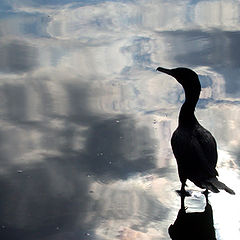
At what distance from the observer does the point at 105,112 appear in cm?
810

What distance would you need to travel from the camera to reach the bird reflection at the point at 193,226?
540 cm

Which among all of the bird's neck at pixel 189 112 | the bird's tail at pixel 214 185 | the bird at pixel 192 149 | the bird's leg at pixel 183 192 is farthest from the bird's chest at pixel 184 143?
the bird's tail at pixel 214 185

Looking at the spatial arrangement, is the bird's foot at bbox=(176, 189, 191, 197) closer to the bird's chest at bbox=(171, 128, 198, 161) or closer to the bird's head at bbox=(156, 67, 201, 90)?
the bird's chest at bbox=(171, 128, 198, 161)

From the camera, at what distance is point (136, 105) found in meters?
8.34

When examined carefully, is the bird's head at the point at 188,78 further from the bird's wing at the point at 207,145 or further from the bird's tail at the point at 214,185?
the bird's tail at the point at 214,185

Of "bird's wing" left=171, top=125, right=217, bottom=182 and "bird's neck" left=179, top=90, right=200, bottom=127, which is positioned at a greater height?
"bird's neck" left=179, top=90, right=200, bottom=127

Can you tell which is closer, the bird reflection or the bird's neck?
the bird reflection

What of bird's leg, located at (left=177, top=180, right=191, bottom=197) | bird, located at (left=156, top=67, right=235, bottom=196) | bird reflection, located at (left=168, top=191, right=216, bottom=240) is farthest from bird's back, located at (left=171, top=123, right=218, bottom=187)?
bird reflection, located at (left=168, top=191, right=216, bottom=240)

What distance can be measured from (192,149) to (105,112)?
249 centimetres

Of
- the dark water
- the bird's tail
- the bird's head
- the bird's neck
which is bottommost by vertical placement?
the dark water

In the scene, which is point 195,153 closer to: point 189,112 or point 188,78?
point 189,112

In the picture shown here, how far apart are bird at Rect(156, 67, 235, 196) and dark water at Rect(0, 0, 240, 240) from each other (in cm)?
41

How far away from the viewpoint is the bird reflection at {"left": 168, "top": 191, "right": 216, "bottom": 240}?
540cm

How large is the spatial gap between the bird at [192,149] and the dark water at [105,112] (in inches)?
16.2
